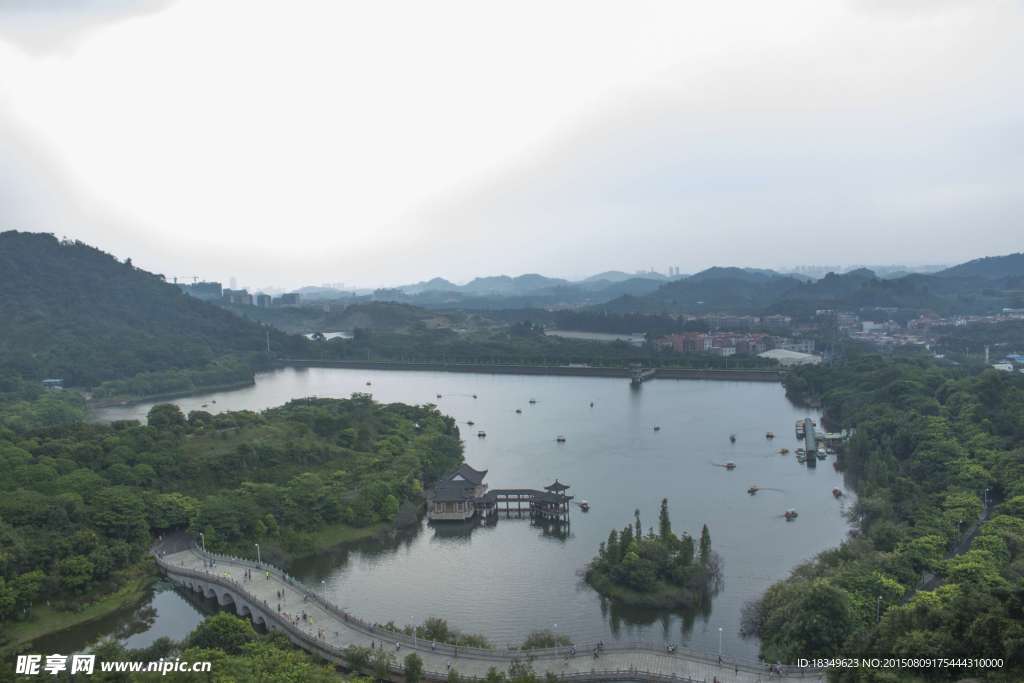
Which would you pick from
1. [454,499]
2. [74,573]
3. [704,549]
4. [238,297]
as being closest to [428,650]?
[704,549]

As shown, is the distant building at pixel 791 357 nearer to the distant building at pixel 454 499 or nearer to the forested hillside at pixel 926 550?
the forested hillside at pixel 926 550

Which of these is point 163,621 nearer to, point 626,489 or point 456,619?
point 456,619

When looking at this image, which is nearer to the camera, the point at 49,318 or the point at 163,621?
the point at 163,621


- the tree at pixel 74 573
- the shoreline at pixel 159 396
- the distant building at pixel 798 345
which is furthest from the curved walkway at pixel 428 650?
the distant building at pixel 798 345

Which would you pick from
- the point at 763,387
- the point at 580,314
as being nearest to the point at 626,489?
the point at 763,387

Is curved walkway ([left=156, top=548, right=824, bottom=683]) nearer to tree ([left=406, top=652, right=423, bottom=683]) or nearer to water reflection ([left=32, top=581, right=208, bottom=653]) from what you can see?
tree ([left=406, top=652, right=423, bottom=683])

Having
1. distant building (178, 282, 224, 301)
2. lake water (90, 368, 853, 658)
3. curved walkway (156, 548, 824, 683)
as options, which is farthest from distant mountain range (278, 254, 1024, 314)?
curved walkway (156, 548, 824, 683)

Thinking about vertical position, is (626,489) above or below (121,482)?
below
